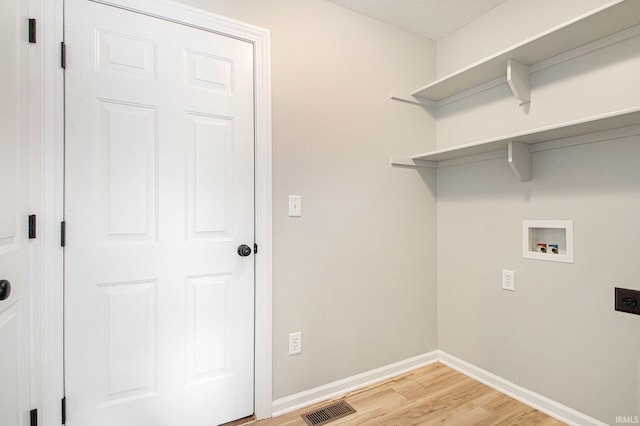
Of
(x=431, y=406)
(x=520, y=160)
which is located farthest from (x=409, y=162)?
(x=431, y=406)

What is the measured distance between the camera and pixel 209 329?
1627mm

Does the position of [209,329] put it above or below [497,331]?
above

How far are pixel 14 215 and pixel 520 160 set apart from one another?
228 cm

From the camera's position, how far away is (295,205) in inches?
72.2

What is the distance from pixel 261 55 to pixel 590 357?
2.31m

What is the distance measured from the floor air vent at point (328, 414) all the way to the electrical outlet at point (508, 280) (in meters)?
1.18

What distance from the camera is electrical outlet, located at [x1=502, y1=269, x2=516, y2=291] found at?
1938 mm

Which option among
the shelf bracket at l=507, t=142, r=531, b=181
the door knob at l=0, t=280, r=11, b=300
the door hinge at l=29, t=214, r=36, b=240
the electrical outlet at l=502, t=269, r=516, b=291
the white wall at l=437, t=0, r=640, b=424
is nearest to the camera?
the door knob at l=0, t=280, r=11, b=300

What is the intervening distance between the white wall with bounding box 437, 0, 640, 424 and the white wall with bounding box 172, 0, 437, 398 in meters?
0.22

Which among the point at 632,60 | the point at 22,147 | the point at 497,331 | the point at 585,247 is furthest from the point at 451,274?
the point at 22,147

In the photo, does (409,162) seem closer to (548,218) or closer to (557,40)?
(548,218)

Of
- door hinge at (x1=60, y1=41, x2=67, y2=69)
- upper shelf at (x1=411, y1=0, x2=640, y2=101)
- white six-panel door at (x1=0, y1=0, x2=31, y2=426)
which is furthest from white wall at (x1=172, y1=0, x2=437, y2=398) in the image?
white six-panel door at (x1=0, y1=0, x2=31, y2=426)

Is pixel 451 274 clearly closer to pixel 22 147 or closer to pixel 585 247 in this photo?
pixel 585 247

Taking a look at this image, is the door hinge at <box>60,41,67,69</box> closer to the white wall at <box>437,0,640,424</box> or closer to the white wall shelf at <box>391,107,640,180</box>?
the white wall shelf at <box>391,107,640,180</box>
